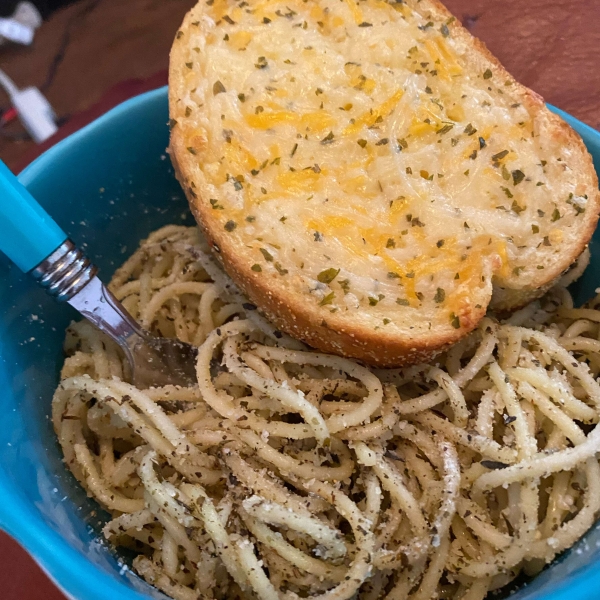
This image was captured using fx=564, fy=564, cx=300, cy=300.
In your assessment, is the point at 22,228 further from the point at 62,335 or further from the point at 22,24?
the point at 22,24

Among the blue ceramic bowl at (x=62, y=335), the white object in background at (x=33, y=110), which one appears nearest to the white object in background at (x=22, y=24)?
the white object in background at (x=33, y=110)

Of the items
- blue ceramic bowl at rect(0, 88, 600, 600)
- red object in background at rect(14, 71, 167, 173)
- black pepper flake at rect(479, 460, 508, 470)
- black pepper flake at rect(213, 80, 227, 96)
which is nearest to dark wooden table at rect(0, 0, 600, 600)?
red object in background at rect(14, 71, 167, 173)

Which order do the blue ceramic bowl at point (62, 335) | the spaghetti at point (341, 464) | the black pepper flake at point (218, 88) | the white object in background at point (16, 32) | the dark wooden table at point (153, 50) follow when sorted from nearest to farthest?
the blue ceramic bowl at point (62, 335), the spaghetti at point (341, 464), the black pepper flake at point (218, 88), the dark wooden table at point (153, 50), the white object in background at point (16, 32)

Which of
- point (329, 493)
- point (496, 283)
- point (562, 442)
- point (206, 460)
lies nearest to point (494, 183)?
point (496, 283)

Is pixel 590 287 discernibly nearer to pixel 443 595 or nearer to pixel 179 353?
pixel 443 595

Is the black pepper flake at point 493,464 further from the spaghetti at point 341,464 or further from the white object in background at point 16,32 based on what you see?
the white object in background at point 16,32

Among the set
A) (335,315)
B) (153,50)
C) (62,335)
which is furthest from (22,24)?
(335,315)
